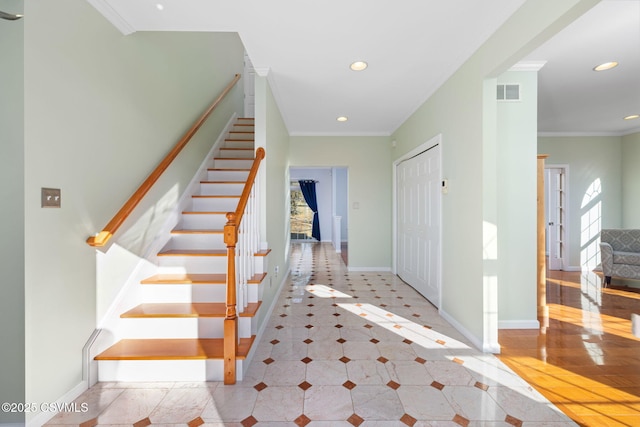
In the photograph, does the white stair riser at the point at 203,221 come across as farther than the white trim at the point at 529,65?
Yes

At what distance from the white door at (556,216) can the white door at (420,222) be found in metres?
3.63

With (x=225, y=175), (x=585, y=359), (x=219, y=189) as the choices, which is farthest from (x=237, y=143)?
(x=585, y=359)

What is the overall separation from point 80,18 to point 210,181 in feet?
6.57

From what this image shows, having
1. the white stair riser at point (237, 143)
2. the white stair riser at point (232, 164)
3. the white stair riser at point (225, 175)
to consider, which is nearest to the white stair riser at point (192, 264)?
the white stair riser at point (225, 175)

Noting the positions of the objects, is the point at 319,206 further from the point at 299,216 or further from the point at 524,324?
the point at 524,324

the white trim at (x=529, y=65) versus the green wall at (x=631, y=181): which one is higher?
the white trim at (x=529, y=65)

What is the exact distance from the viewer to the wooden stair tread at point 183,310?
207 centimetres

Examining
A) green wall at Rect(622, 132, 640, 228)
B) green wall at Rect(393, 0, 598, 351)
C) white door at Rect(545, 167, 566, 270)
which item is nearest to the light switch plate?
green wall at Rect(393, 0, 598, 351)

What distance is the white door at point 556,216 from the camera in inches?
221

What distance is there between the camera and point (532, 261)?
2744 mm

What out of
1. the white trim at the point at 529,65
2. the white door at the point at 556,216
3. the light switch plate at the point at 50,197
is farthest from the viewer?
the white door at the point at 556,216

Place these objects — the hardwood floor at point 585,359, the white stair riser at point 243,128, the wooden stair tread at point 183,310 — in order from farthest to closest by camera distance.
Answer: the white stair riser at point 243,128, the wooden stair tread at point 183,310, the hardwood floor at point 585,359

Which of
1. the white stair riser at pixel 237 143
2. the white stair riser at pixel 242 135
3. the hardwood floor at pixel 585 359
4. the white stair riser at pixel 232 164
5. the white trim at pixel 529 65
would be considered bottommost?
the hardwood floor at pixel 585 359

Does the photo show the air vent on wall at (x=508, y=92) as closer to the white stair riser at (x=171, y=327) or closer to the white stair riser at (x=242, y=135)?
the white stair riser at (x=171, y=327)
